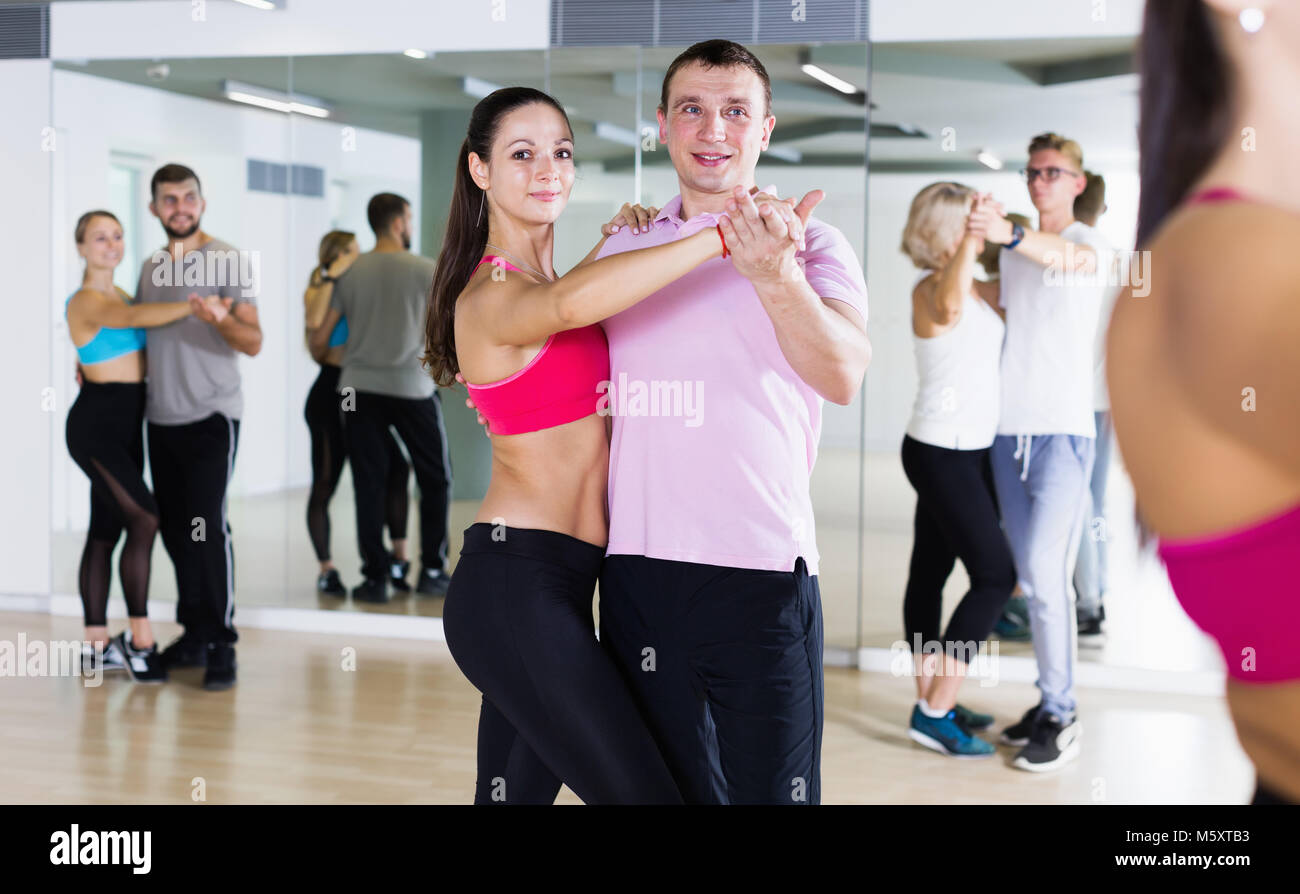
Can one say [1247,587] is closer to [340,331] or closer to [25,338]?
[340,331]

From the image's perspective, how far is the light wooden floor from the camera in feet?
11.0

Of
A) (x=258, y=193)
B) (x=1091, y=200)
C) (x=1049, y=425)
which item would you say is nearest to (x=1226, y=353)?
(x=1049, y=425)

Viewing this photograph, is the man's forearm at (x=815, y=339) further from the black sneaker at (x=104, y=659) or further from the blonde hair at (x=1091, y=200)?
the black sneaker at (x=104, y=659)

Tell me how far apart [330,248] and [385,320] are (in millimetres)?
408

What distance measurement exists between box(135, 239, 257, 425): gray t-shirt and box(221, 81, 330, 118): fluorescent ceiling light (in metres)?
1.02

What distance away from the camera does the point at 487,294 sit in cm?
185

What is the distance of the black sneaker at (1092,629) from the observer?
4.61m

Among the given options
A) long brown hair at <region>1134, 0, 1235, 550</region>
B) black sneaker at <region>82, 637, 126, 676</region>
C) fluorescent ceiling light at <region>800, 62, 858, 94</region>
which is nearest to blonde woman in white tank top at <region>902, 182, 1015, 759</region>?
fluorescent ceiling light at <region>800, 62, 858, 94</region>

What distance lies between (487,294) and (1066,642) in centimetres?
260

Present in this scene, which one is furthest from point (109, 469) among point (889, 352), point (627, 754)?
point (627, 754)

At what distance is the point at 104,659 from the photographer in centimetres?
454

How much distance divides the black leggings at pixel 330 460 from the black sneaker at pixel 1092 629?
9.36 feet

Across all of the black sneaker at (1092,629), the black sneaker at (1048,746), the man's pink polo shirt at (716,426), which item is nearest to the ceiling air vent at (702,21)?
the black sneaker at (1092,629)
